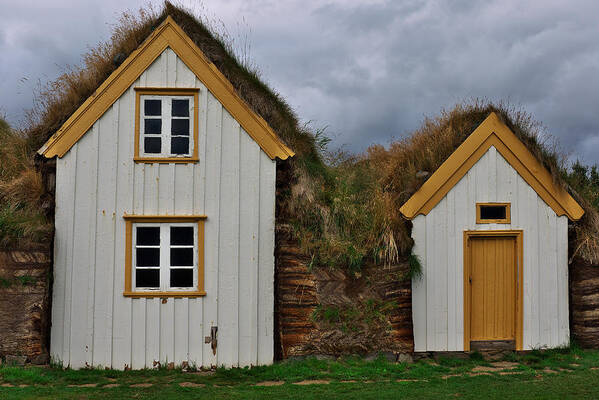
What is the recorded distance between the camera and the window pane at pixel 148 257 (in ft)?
30.8

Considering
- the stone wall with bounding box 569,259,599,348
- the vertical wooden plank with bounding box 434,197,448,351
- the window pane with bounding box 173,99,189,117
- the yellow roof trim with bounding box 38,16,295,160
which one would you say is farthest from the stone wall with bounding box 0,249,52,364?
the stone wall with bounding box 569,259,599,348

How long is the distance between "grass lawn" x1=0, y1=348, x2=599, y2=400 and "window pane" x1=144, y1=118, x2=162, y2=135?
14.0ft

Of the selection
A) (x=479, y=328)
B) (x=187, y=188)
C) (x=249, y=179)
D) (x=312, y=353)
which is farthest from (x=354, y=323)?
(x=187, y=188)

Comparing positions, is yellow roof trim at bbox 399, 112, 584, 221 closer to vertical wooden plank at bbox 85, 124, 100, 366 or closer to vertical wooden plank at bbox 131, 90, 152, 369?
vertical wooden plank at bbox 131, 90, 152, 369

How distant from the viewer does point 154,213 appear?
938 cm

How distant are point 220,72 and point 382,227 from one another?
4189 millimetres

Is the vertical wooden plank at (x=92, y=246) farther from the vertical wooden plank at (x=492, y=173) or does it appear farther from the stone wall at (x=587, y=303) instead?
the stone wall at (x=587, y=303)

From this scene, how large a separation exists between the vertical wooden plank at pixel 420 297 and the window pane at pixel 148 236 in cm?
477

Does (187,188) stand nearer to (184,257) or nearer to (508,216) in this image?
(184,257)

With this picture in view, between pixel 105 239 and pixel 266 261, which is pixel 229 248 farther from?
pixel 105 239

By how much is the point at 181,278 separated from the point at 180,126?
9.14 feet

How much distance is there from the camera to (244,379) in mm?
8672

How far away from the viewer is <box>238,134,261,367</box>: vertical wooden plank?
9.30 metres

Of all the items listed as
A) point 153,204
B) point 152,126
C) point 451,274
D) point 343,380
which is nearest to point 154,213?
point 153,204
